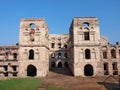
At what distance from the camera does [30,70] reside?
42.8m

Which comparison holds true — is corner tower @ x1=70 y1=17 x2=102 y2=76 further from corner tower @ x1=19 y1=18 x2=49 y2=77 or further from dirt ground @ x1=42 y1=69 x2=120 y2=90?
corner tower @ x1=19 y1=18 x2=49 y2=77

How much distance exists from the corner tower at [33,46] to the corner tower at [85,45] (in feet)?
21.1

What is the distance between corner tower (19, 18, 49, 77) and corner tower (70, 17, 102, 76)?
6432mm

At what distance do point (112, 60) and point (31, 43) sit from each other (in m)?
17.9

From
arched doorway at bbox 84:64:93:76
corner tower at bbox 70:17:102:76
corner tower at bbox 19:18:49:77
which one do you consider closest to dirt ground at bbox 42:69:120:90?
corner tower at bbox 70:17:102:76

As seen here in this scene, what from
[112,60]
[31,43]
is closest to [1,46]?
[31,43]

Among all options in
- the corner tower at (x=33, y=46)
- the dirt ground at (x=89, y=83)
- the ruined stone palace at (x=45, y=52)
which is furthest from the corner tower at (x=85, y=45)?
the corner tower at (x=33, y=46)

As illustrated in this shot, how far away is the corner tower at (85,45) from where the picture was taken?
125 ft

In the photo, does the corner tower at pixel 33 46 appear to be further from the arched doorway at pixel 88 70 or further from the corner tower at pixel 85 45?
the arched doorway at pixel 88 70

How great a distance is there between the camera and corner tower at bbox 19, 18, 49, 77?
1521 inches

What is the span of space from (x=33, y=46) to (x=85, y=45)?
10.7m

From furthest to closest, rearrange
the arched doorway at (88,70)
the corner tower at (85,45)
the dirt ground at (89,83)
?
the arched doorway at (88,70)
the corner tower at (85,45)
the dirt ground at (89,83)

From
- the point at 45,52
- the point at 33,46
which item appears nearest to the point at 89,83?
the point at 45,52

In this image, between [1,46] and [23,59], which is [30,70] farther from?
[1,46]
